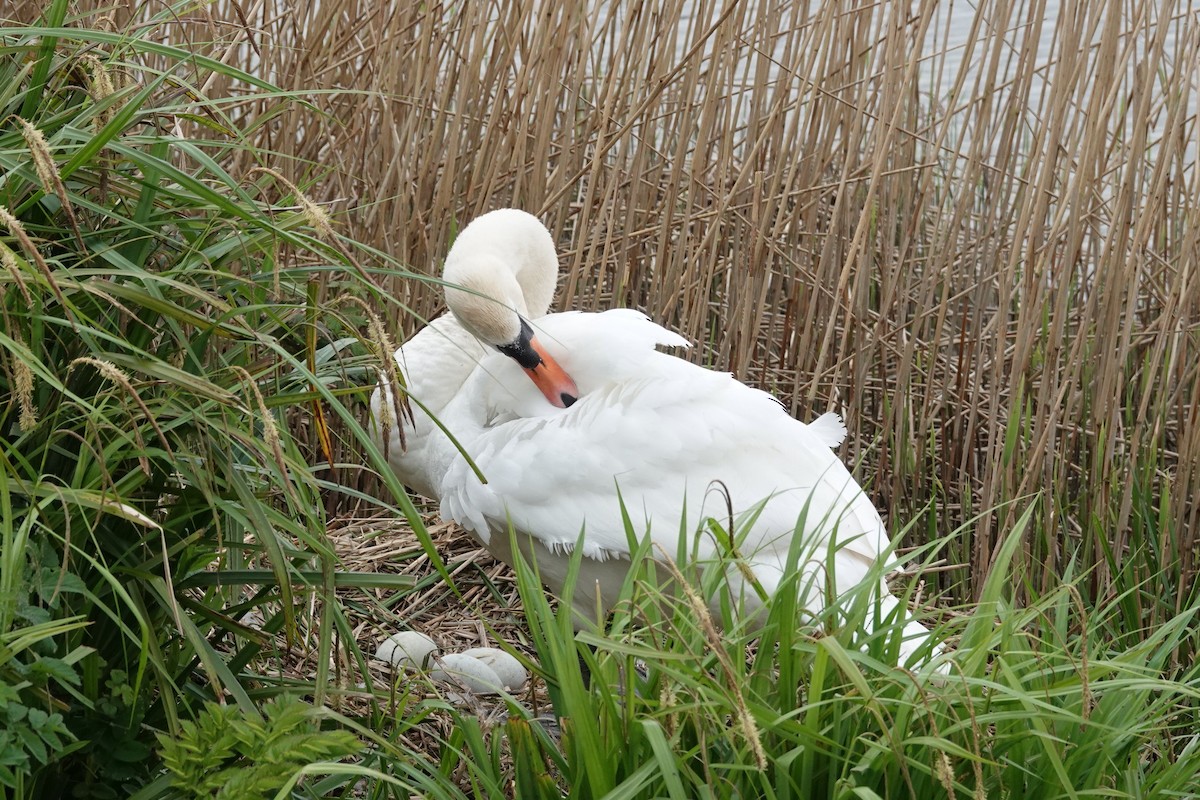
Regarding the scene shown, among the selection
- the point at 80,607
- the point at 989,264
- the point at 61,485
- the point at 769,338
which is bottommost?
the point at 80,607

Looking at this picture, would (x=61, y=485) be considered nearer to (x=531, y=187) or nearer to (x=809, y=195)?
(x=531, y=187)

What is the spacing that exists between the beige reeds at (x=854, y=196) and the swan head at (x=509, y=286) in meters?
0.35

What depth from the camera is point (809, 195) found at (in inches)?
149

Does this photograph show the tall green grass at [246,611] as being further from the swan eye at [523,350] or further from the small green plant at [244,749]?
the swan eye at [523,350]

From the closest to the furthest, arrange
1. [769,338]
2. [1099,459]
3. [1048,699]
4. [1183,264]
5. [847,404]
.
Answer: [1048,699]
[1183,264]
[1099,459]
[769,338]
[847,404]

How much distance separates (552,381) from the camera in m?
2.73

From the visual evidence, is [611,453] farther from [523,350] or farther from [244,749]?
[244,749]

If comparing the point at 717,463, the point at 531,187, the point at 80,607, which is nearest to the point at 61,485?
the point at 80,607

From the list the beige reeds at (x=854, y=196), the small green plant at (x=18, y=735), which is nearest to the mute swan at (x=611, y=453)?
the beige reeds at (x=854, y=196)

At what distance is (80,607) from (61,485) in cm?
18

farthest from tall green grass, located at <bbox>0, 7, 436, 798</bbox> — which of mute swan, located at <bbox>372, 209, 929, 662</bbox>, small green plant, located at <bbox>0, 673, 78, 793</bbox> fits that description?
mute swan, located at <bbox>372, 209, 929, 662</bbox>

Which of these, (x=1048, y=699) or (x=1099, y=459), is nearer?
(x=1048, y=699)

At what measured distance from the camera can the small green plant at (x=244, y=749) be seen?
1.59 m

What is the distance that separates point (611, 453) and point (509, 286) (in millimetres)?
555
